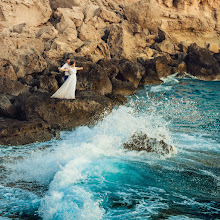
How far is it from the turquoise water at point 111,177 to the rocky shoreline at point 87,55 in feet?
2.67

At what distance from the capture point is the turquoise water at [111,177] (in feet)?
12.3

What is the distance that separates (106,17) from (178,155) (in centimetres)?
1666

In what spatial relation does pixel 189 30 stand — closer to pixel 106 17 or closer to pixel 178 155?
pixel 106 17

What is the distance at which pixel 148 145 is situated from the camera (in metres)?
6.03

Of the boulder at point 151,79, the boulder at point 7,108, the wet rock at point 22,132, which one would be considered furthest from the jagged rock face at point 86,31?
the wet rock at point 22,132

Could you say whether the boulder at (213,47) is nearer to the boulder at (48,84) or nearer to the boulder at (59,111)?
the boulder at (48,84)

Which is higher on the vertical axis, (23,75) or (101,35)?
(101,35)

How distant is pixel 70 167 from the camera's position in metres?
4.98

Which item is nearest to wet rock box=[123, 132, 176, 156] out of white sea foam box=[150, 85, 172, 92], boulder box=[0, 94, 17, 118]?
boulder box=[0, 94, 17, 118]

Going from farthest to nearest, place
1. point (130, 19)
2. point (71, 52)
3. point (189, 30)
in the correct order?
point (189, 30)
point (130, 19)
point (71, 52)

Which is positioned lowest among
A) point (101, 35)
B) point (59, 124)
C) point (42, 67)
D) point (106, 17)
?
point (59, 124)

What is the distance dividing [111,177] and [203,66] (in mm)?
17069

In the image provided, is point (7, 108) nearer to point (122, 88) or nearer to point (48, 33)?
point (122, 88)

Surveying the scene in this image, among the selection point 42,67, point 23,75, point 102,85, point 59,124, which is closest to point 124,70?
point 102,85
